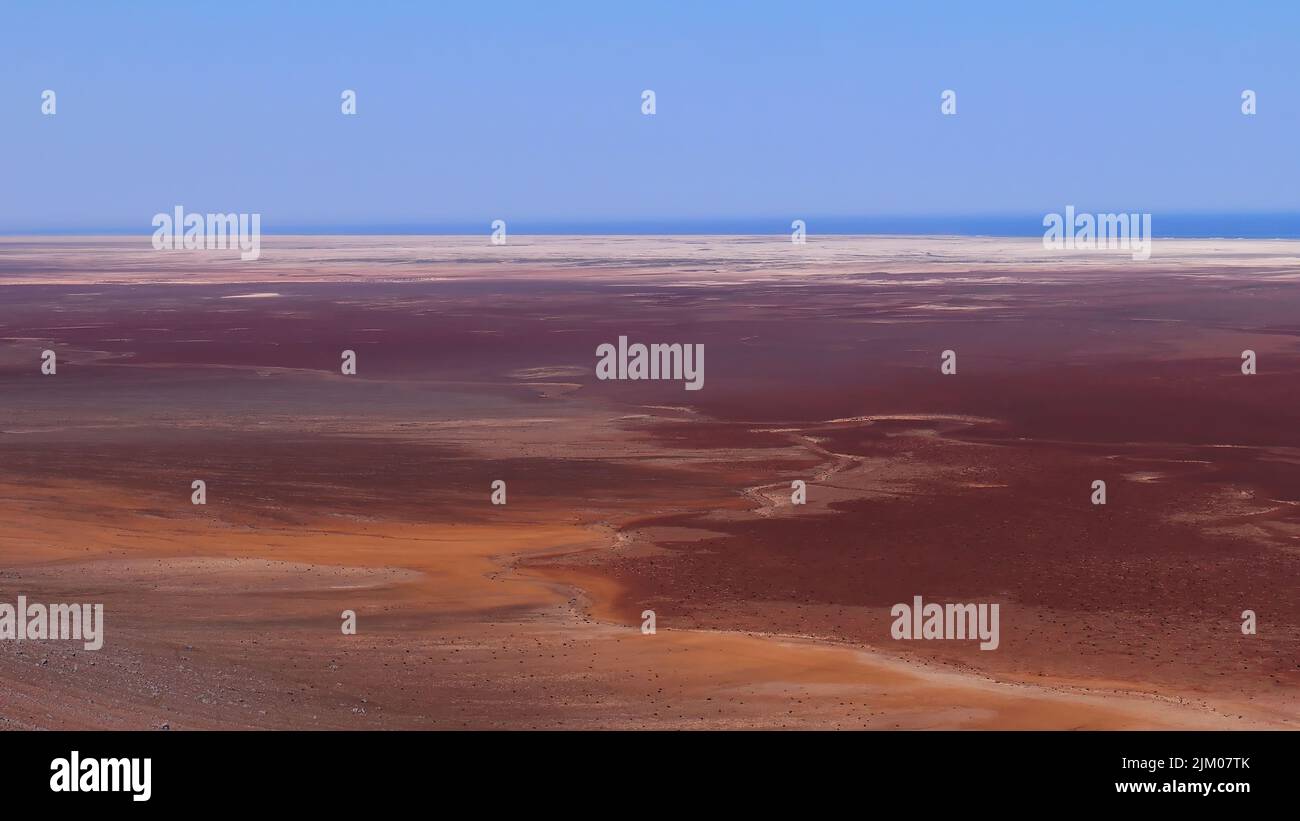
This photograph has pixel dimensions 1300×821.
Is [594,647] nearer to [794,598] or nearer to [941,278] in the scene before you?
[794,598]

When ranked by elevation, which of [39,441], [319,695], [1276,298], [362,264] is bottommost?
[319,695]

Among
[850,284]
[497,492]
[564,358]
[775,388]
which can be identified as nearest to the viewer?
[497,492]

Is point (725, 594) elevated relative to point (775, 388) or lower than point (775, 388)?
lower

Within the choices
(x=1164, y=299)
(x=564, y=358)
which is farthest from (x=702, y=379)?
(x=1164, y=299)

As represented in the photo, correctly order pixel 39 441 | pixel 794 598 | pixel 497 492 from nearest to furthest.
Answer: pixel 794 598 < pixel 497 492 < pixel 39 441

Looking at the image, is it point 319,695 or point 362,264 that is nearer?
point 319,695

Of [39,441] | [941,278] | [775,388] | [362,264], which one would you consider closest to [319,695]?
[39,441]

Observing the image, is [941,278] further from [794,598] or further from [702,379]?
Answer: [794,598]
